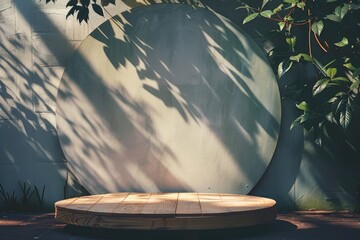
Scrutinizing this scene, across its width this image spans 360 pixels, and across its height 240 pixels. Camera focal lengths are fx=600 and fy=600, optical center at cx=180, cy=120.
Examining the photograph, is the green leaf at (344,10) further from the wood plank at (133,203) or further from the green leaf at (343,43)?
the wood plank at (133,203)

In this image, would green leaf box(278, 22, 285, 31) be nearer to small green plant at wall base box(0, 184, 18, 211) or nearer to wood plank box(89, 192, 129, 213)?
A: wood plank box(89, 192, 129, 213)

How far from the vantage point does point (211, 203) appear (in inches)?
159

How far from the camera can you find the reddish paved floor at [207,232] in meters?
3.83

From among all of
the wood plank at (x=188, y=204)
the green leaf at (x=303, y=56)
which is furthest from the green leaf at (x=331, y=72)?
the wood plank at (x=188, y=204)

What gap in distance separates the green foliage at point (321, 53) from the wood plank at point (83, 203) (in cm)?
162

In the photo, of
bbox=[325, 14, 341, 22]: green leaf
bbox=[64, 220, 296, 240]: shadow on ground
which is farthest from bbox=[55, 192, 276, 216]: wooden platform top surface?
bbox=[325, 14, 341, 22]: green leaf

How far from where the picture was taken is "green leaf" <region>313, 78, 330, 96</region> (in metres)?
4.56

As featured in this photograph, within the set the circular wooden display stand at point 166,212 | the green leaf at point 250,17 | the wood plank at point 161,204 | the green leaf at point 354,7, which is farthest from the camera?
the green leaf at point 250,17

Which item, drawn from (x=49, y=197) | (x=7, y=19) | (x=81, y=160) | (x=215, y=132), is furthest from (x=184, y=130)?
(x=7, y=19)

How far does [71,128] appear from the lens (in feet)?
16.2

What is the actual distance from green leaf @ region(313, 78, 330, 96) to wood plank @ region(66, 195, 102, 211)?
1.83m

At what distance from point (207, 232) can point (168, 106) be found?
1336 millimetres

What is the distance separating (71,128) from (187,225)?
176cm

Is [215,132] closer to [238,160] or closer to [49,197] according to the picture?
[238,160]
